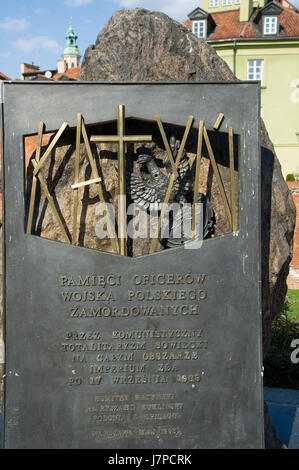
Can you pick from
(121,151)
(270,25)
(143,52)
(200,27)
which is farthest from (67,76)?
(121,151)

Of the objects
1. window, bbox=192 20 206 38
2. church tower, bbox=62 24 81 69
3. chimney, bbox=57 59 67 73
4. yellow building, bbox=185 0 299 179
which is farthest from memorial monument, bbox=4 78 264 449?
church tower, bbox=62 24 81 69

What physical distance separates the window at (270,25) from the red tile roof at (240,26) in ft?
1.38

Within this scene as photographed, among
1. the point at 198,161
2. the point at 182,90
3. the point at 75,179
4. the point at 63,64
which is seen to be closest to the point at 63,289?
the point at 75,179

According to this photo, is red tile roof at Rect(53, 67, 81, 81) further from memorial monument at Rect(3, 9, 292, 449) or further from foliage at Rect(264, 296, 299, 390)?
memorial monument at Rect(3, 9, 292, 449)

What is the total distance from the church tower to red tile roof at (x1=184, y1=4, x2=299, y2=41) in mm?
65168

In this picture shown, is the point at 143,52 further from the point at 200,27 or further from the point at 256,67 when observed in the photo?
the point at 200,27

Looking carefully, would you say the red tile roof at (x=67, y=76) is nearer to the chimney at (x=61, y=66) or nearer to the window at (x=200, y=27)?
the chimney at (x=61, y=66)

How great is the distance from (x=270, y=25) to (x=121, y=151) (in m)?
24.0

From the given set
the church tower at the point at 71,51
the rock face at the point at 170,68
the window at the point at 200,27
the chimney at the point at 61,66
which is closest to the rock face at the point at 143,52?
the rock face at the point at 170,68

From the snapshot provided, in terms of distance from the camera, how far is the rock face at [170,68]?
11.8ft

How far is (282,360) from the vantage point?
6.38 metres

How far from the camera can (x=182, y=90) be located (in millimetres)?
3201

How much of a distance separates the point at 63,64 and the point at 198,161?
4353 centimetres

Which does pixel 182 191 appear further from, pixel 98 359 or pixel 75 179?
pixel 98 359
